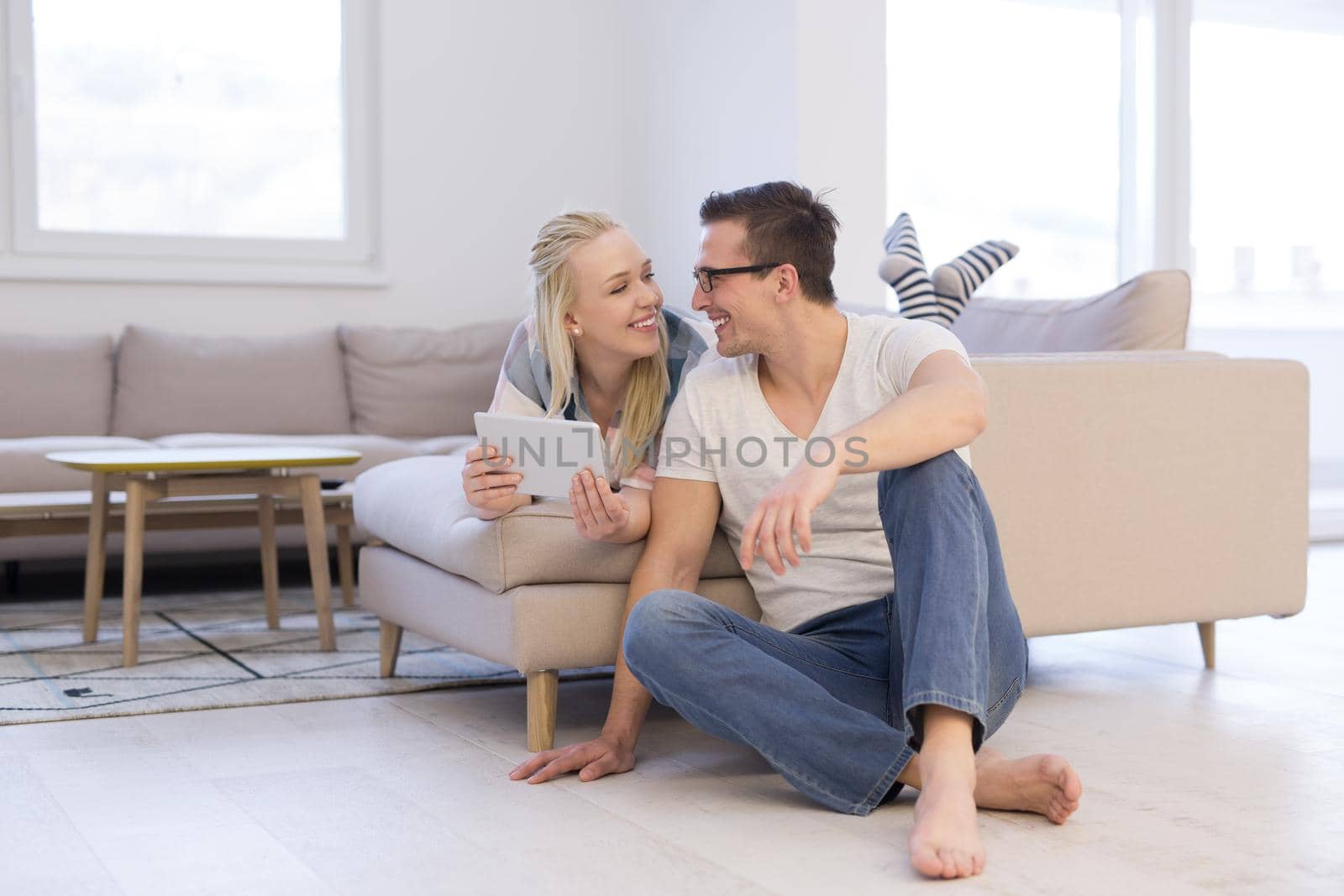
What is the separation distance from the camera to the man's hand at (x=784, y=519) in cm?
162

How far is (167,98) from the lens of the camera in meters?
5.04

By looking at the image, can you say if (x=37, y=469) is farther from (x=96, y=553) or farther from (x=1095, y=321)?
(x=1095, y=321)

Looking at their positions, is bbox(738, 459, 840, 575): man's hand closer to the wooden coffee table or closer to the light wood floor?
the light wood floor

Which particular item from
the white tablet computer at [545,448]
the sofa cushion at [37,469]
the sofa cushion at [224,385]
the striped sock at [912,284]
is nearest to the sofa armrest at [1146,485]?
the striped sock at [912,284]

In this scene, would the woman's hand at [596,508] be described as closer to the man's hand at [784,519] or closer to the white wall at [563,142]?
the man's hand at [784,519]

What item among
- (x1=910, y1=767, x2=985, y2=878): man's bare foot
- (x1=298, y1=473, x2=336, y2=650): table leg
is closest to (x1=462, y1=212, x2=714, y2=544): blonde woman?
(x1=910, y1=767, x2=985, y2=878): man's bare foot

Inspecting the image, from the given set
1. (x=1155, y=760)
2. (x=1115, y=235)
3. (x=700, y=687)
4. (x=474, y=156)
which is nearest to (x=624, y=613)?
(x=700, y=687)

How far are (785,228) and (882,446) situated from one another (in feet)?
1.40

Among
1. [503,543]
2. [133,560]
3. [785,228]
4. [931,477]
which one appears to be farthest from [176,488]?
[931,477]

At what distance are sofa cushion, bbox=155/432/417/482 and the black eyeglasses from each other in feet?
7.51

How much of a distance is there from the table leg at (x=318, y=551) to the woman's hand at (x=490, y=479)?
1.05 m

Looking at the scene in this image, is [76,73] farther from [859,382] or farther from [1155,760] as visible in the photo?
[1155,760]

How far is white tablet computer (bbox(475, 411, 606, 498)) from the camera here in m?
2.02

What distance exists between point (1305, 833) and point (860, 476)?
726 mm
